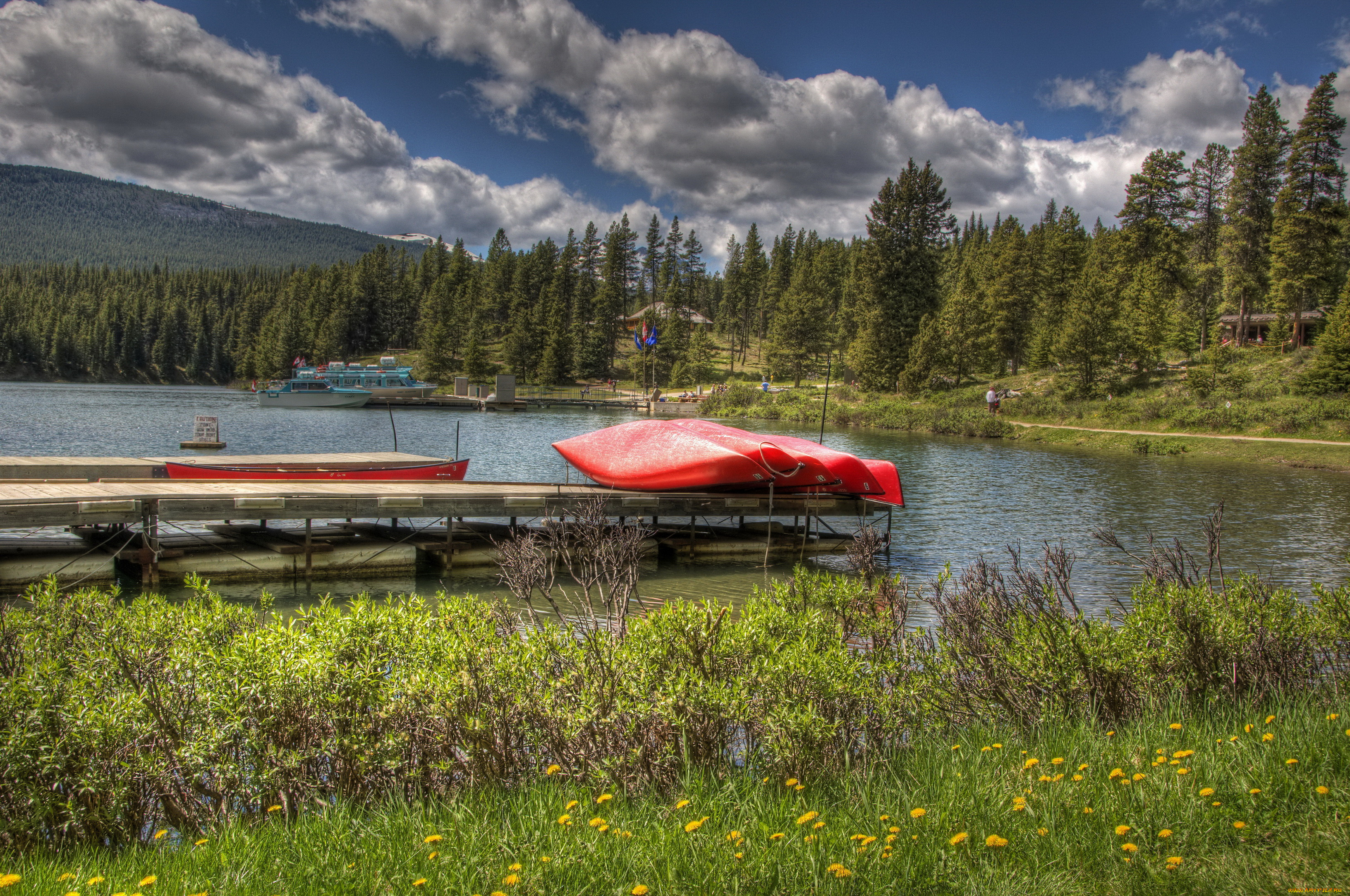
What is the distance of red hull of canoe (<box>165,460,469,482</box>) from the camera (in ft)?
53.0

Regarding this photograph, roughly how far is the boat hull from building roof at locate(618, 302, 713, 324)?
127 feet

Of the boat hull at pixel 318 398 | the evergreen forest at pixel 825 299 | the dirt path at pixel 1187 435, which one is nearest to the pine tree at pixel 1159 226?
the evergreen forest at pixel 825 299

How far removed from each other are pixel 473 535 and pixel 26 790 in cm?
1186

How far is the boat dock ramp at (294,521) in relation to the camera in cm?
1236

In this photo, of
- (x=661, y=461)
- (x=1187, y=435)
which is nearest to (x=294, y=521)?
(x=661, y=461)

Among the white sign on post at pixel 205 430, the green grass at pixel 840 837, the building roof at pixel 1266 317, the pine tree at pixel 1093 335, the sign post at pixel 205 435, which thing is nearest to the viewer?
the green grass at pixel 840 837

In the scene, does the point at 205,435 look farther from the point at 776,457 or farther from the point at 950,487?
the point at 950,487

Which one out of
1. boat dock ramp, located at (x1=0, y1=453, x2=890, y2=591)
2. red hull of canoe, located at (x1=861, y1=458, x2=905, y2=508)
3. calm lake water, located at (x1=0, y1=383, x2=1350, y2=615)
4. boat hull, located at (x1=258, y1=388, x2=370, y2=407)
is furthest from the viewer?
boat hull, located at (x1=258, y1=388, x2=370, y2=407)

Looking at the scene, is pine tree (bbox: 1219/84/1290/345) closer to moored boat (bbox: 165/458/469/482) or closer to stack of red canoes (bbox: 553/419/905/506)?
stack of red canoes (bbox: 553/419/905/506)

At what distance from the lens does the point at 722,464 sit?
53.0ft

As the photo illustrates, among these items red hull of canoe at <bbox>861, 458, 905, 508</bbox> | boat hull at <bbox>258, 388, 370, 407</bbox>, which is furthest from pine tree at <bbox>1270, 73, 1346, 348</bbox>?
boat hull at <bbox>258, 388, 370, 407</bbox>

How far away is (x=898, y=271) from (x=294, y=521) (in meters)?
61.1

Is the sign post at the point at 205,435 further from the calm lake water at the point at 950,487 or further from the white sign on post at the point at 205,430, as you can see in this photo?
the calm lake water at the point at 950,487

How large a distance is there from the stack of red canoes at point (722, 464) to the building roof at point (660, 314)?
84.4 meters
